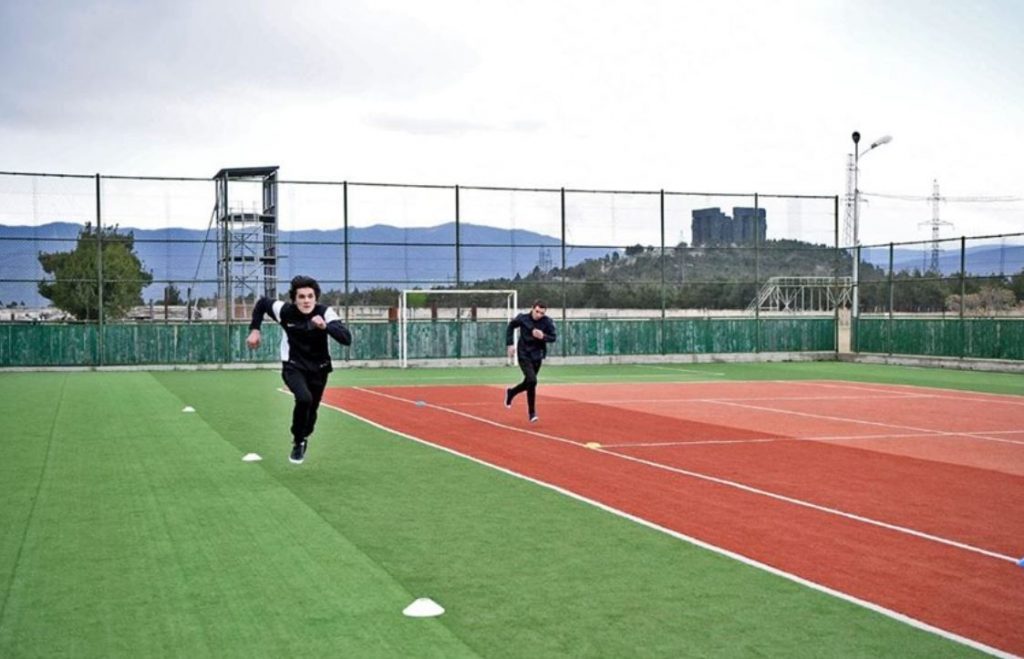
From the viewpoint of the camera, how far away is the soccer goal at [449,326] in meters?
37.5

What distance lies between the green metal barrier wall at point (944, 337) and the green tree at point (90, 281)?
24.1 m

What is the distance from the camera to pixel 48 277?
34719 millimetres

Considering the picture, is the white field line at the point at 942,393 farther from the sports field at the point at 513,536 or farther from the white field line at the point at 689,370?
the sports field at the point at 513,536

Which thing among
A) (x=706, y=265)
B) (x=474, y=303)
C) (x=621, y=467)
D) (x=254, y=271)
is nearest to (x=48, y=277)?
(x=254, y=271)

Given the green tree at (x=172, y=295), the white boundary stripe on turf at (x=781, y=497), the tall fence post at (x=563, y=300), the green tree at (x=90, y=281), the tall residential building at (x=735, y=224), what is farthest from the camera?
the tall residential building at (x=735, y=224)

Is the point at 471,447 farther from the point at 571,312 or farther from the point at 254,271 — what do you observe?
the point at 254,271

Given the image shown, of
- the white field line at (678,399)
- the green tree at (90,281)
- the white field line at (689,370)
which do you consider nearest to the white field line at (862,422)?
the white field line at (678,399)

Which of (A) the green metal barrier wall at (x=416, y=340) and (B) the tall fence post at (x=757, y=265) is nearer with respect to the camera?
(A) the green metal barrier wall at (x=416, y=340)

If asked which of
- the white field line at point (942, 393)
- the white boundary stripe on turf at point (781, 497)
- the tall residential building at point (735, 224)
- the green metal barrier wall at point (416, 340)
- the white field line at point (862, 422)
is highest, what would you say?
the tall residential building at point (735, 224)

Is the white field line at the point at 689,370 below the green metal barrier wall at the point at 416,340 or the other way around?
below

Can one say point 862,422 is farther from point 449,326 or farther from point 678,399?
point 449,326

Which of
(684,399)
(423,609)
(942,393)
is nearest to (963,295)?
(942,393)

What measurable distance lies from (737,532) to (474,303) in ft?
96.8

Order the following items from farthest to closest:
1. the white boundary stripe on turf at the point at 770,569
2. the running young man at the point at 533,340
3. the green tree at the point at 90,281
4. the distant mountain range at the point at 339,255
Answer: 1. the green tree at the point at 90,281
2. the distant mountain range at the point at 339,255
3. the running young man at the point at 533,340
4. the white boundary stripe on turf at the point at 770,569
